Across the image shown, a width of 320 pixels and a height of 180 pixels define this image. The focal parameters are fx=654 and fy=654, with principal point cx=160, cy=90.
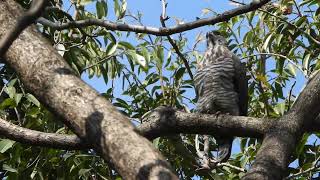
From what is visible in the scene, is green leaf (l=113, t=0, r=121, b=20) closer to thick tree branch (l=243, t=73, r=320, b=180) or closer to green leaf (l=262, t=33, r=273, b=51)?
green leaf (l=262, t=33, r=273, b=51)

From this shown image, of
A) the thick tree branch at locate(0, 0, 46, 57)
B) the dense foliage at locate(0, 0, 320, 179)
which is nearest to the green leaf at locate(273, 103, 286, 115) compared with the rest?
the dense foliage at locate(0, 0, 320, 179)

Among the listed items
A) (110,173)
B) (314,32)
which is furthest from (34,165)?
(314,32)

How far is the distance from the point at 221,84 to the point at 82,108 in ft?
7.81

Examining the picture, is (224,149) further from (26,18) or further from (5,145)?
(26,18)

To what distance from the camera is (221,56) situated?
4.38 m

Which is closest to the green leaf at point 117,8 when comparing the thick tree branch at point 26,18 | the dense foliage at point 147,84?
the dense foliage at point 147,84

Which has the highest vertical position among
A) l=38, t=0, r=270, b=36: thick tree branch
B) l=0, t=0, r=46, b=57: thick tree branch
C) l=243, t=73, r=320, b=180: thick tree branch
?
l=38, t=0, r=270, b=36: thick tree branch

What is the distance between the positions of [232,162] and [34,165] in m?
1.14

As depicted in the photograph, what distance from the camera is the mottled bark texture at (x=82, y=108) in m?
1.74

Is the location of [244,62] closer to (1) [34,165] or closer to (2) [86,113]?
(1) [34,165]

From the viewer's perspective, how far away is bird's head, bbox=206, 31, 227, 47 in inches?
179

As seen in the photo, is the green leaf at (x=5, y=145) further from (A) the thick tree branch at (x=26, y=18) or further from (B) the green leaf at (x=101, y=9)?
(A) the thick tree branch at (x=26, y=18)

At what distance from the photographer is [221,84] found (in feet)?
13.8

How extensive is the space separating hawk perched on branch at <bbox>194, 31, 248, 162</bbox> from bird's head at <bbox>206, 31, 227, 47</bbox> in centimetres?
6
